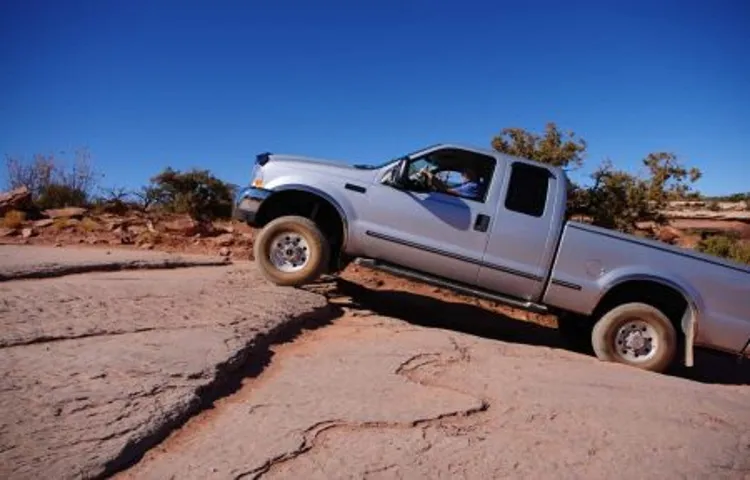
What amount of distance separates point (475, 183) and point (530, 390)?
2908mm

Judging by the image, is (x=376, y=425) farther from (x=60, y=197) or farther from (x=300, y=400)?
(x=60, y=197)

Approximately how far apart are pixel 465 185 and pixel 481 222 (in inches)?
24.6

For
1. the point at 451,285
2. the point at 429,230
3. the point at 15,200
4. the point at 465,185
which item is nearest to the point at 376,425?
the point at 451,285

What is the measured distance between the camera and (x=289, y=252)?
20.4 ft

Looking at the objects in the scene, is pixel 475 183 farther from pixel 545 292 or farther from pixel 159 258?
pixel 159 258

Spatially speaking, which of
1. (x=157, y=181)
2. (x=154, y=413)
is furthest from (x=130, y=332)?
(x=157, y=181)

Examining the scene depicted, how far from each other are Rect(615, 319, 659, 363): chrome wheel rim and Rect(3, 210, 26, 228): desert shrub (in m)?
10.9

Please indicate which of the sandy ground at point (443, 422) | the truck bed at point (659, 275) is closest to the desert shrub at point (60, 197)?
the sandy ground at point (443, 422)

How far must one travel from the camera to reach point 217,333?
431cm

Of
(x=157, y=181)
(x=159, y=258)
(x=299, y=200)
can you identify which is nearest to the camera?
(x=299, y=200)

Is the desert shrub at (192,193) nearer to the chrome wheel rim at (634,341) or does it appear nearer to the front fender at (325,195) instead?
the front fender at (325,195)

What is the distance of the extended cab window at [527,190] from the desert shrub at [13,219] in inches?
383

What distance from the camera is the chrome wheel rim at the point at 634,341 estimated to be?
6.03 meters

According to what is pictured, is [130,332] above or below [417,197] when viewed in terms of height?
below
